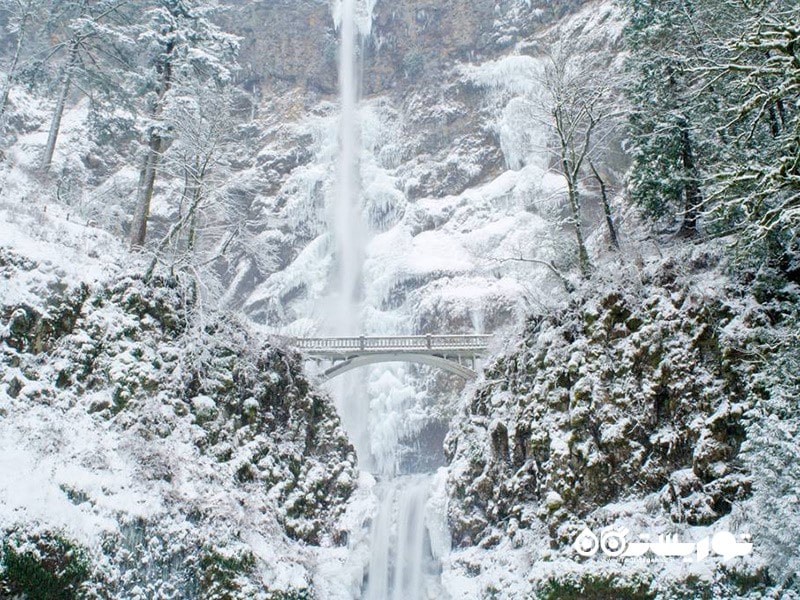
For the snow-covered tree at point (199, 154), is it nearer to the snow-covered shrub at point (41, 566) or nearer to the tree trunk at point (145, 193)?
the tree trunk at point (145, 193)

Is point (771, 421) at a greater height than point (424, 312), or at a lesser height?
lesser

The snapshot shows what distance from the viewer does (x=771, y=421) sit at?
9.74m

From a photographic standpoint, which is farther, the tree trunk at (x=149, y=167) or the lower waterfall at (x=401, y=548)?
the lower waterfall at (x=401, y=548)

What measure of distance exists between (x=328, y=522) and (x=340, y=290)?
33559 mm

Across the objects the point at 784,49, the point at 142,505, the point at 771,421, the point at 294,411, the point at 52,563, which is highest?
the point at 784,49

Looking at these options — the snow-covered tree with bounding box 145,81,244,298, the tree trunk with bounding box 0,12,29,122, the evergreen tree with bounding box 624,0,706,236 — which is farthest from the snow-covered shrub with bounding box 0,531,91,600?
the evergreen tree with bounding box 624,0,706,236

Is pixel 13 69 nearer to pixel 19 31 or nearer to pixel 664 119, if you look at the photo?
pixel 19 31

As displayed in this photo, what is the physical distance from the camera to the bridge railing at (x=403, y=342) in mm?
30219

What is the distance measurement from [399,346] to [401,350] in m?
0.29

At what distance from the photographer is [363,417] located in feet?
137

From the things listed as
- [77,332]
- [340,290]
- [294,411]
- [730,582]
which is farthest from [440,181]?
[730,582]

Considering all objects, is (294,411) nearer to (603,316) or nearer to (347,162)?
(603,316)

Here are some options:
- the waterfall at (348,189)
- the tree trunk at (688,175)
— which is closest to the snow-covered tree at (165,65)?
the tree trunk at (688,175)

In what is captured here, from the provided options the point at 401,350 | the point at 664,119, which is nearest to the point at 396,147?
the point at 401,350
